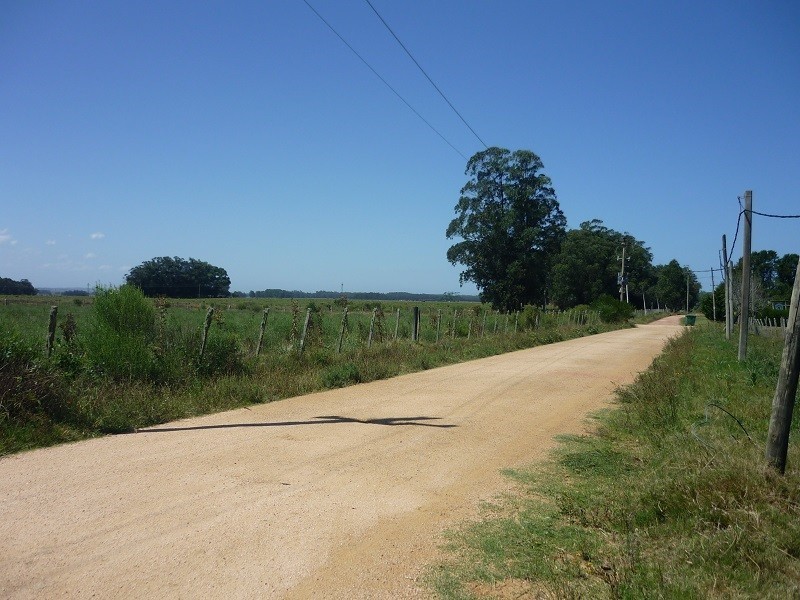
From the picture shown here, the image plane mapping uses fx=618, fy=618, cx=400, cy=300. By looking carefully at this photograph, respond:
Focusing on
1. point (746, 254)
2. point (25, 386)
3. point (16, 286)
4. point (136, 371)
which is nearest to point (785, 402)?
point (25, 386)

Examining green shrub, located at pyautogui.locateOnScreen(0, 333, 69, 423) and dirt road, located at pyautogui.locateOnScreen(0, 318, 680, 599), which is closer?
dirt road, located at pyautogui.locateOnScreen(0, 318, 680, 599)

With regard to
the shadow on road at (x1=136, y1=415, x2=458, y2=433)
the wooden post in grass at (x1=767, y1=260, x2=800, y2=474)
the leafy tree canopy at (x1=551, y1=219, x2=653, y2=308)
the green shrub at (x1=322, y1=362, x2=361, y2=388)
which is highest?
the leafy tree canopy at (x1=551, y1=219, x2=653, y2=308)

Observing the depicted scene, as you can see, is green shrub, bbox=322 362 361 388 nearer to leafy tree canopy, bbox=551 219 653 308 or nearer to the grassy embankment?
the grassy embankment

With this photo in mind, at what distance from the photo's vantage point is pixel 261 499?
6.00 m

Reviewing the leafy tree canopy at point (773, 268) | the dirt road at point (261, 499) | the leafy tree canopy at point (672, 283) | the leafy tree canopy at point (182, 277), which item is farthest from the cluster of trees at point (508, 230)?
the leafy tree canopy at point (672, 283)

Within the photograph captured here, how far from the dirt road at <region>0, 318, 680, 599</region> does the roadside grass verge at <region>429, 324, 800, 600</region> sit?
447mm

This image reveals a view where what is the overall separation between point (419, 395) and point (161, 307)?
20.4 ft

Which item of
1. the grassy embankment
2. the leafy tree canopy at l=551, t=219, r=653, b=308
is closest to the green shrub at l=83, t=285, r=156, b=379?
the grassy embankment

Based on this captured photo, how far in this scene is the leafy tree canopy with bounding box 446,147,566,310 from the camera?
54156 mm

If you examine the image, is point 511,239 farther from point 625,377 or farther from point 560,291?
point 625,377

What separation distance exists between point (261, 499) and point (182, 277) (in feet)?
127

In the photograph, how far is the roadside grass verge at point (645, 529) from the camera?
4.25 meters

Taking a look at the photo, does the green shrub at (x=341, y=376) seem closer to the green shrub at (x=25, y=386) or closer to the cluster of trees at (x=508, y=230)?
the green shrub at (x=25, y=386)

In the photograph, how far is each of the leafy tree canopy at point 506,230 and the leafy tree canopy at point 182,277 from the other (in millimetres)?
21086
